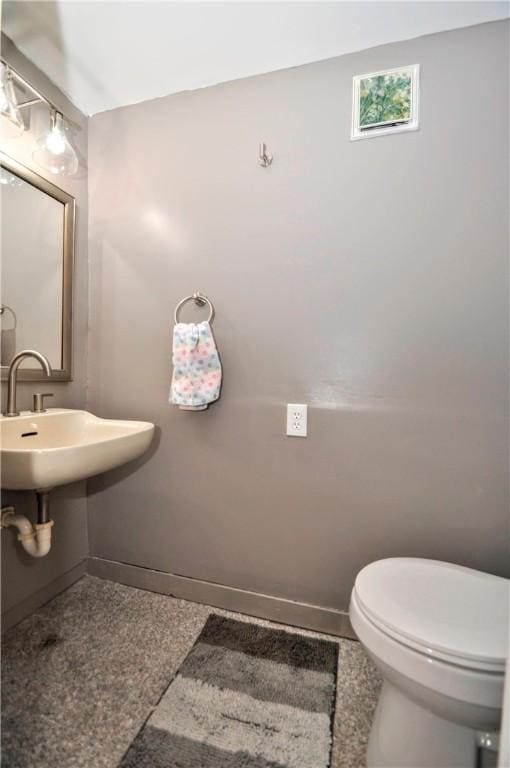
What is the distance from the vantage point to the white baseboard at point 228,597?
4.21 feet

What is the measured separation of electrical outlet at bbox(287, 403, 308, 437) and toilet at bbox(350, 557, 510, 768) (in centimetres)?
53

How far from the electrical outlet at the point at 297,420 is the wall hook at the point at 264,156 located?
36.9 inches

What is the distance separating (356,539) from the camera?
49.3 inches

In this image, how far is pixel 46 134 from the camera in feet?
4.14

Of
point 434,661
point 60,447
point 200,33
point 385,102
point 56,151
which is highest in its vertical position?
point 200,33

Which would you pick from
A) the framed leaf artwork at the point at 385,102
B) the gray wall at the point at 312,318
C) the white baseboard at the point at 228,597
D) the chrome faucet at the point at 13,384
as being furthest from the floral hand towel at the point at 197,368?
the framed leaf artwork at the point at 385,102

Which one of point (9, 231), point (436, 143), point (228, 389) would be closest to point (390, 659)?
point (228, 389)

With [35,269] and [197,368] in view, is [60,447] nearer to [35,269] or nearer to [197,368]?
[197,368]

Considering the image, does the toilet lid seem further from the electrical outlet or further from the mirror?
the mirror

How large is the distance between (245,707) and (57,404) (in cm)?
124

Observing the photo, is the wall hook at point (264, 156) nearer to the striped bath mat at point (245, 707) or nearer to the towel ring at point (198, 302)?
the towel ring at point (198, 302)

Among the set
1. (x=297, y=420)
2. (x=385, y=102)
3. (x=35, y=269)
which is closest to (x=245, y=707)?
(x=297, y=420)

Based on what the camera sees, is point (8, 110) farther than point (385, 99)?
No

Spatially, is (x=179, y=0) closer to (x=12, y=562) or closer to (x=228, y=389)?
(x=228, y=389)
